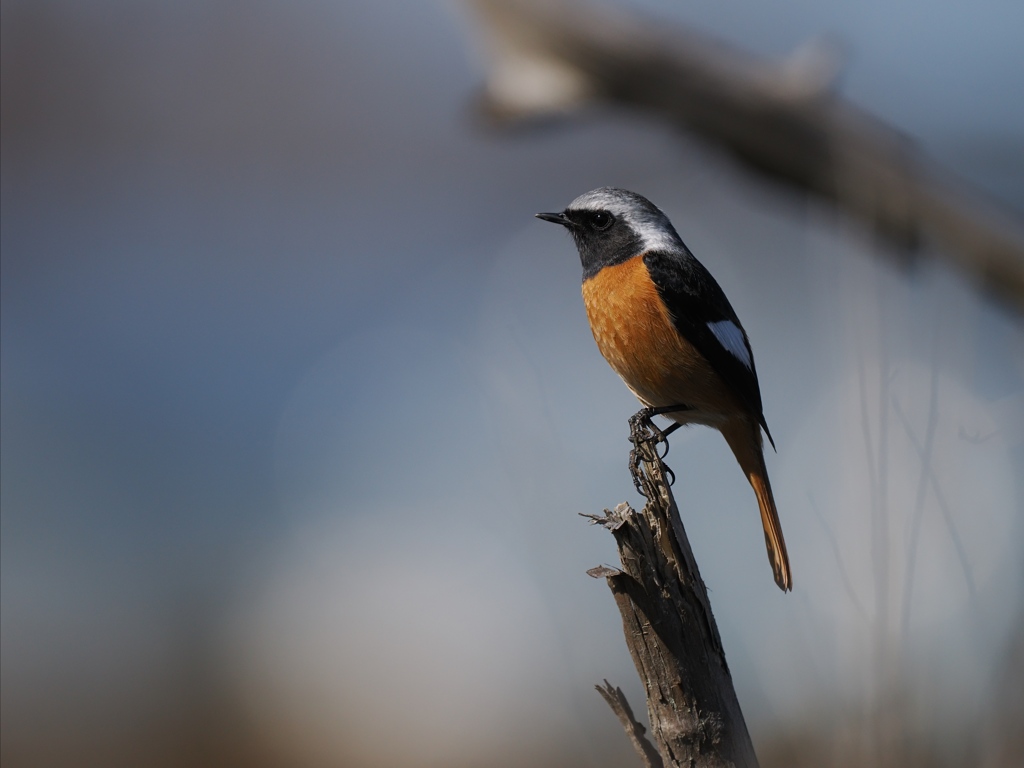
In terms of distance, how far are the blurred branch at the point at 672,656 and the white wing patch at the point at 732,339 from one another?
3.58 feet

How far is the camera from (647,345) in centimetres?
291

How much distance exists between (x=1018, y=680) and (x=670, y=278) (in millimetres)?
1639

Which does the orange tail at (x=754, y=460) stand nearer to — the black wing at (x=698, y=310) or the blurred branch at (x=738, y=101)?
the black wing at (x=698, y=310)

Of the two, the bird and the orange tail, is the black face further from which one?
the orange tail

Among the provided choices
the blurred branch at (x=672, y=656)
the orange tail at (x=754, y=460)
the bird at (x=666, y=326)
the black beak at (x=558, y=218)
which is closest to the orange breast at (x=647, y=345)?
the bird at (x=666, y=326)

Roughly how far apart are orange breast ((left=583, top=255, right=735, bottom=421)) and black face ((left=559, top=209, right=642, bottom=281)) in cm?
7

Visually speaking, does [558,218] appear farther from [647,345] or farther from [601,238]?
[647,345]

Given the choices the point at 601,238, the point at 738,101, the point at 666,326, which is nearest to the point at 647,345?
the point at 666,326

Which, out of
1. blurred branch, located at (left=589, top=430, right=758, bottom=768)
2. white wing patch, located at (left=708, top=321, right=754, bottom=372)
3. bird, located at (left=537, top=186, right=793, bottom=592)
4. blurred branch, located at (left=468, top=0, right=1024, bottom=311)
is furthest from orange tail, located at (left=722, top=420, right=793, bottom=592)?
blurred branch, located at (left=468, top=0, right=1024, bottom=311)

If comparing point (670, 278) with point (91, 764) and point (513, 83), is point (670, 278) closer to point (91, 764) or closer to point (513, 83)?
point (513, 83)

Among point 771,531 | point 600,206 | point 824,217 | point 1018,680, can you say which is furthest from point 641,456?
point 824,217

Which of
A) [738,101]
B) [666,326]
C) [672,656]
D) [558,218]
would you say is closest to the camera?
[672,656]

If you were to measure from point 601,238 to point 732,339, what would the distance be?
60 cm

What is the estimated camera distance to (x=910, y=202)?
5.71 m
